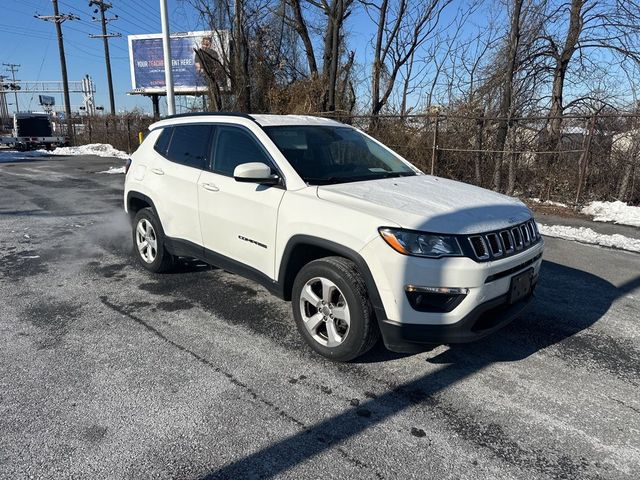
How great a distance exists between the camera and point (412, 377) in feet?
10.7

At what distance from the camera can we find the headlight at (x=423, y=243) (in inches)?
114

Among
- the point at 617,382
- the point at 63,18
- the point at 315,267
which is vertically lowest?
the point at 617,382

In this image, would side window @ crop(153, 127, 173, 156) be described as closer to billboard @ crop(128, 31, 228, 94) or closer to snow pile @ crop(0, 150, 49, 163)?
snow pile @ crop(0, 150, 49, 163)

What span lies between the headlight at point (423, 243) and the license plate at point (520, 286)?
593 millimetres

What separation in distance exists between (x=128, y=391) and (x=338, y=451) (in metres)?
1.47

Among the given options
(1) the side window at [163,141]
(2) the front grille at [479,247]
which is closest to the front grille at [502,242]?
(2) the front grille at [479,247]

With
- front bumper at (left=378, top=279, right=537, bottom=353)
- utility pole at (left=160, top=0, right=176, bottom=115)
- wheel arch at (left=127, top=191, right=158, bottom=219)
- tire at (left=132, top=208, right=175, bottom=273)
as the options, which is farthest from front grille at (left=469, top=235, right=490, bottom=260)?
utility pole at (left=160, top=0, right=176, bottom=115)

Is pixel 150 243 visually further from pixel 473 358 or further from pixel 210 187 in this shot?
pixel 473 358

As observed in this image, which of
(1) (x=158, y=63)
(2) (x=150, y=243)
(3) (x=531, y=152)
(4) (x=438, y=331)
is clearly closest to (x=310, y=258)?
(4) (x=438, y=331)

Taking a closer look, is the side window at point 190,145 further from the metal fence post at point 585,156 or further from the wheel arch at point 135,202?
the metal fence post at point 585,156

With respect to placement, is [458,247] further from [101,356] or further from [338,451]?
[101,356]

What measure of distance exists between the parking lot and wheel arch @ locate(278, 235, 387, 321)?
53 centimetres

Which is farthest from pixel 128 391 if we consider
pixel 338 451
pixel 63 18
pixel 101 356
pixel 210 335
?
pixel 63 18

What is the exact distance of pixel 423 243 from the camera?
2908mm
